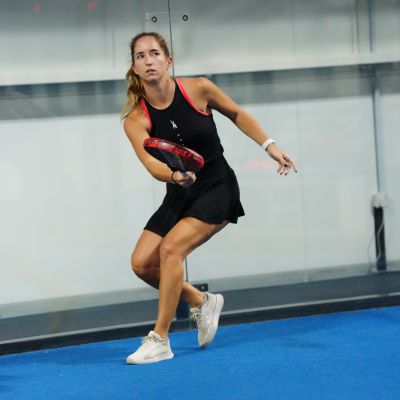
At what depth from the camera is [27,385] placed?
4.78 metres

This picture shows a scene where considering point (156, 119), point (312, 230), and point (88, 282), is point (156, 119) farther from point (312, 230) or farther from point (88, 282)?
point (312, 230)

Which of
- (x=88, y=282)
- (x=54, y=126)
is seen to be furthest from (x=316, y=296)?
(x=54, y=126)

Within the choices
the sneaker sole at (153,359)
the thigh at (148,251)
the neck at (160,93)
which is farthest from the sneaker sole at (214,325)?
the neck at (160,93)

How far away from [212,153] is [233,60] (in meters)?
1.58

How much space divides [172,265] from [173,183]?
43 centimetres

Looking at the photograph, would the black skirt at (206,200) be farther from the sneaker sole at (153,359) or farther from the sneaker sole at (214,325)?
the sneaker sole at (153,359)

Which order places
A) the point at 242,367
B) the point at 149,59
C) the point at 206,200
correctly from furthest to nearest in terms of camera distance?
1. the point at 206,200
2. the point at 149,59
3. the point at 242,367

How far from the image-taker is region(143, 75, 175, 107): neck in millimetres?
5160

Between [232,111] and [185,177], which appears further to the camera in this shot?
[232,111]

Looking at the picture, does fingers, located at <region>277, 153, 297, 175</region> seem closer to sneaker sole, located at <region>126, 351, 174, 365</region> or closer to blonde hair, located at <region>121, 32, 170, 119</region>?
blonde hair, located at <region>121, 32, 170, 119</region>

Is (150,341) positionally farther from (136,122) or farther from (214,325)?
(136,122)

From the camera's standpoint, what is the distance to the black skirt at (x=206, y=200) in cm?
518

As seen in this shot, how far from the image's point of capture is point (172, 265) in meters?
5.05

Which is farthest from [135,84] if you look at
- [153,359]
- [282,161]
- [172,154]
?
[153,359]
